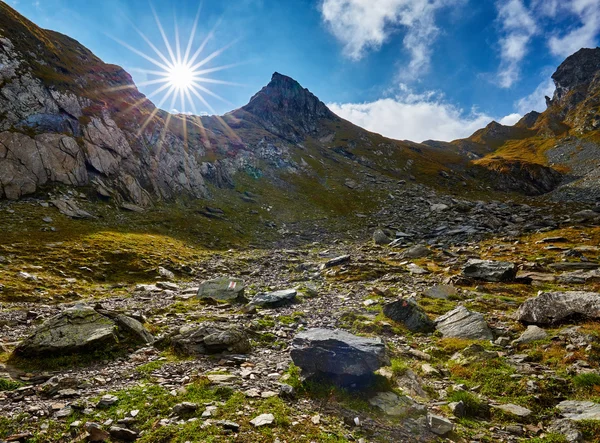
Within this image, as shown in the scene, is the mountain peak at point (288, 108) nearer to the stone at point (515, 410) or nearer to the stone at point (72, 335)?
the stone at point (72, 335)

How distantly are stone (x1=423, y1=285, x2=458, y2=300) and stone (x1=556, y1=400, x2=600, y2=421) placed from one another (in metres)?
13.6

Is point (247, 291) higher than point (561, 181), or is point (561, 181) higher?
point (561, 181)

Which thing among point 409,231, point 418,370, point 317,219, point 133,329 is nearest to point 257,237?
point 317,219

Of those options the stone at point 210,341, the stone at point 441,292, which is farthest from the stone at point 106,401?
the stone at point 441,292

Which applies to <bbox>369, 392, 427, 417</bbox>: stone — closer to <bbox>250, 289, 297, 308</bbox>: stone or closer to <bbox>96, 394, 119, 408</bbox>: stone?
<bbox>96, 394, 119, 408</bbox>: stone

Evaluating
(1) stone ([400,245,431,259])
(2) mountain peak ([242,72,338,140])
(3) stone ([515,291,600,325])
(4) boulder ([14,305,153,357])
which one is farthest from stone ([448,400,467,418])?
(2) mountain peak ([242,72,338,140])

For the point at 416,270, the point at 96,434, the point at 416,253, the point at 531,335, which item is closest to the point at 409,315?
the point at 531,335

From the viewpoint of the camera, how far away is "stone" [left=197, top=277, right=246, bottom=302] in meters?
23.8

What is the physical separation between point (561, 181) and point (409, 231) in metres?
105

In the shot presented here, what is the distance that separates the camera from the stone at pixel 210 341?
13234 mm

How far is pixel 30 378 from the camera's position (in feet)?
33.6

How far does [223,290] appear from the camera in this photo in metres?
24.6

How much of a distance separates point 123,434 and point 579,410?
41.1 ft

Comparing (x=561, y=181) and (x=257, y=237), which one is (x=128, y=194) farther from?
(x=561, y=181)
